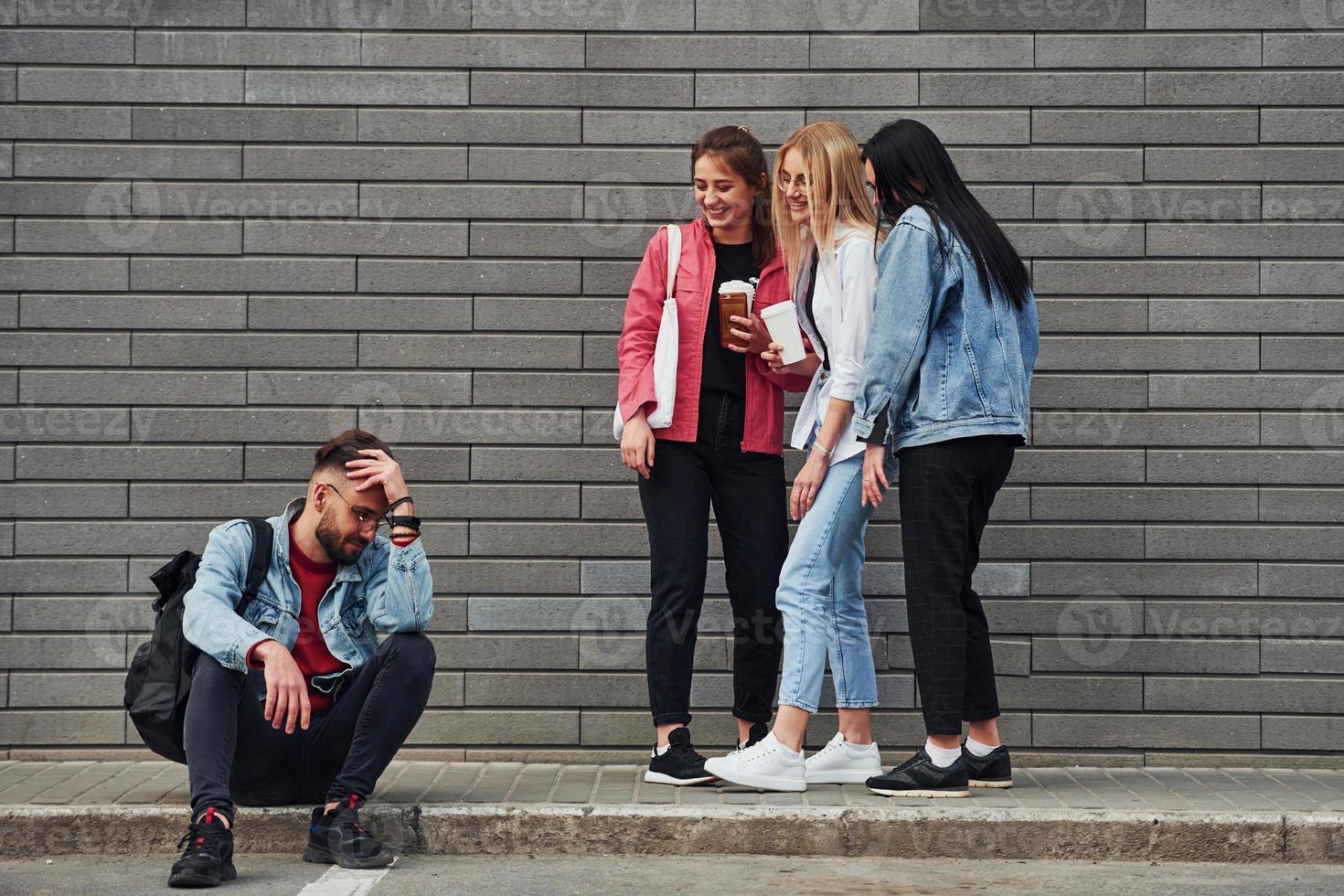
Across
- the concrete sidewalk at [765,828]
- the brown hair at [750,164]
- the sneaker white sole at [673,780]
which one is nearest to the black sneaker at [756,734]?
the sneaker white sole at [673,780]

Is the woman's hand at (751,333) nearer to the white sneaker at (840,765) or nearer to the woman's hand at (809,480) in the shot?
the woman's hand at (809,480)

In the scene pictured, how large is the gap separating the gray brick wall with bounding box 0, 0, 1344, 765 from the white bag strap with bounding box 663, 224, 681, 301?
0.57 m

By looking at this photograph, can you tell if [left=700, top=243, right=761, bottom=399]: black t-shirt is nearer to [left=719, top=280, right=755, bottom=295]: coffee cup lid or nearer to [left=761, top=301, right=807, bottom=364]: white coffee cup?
[left=719, top=280, right=755, bottom=295]: coffee cup lid

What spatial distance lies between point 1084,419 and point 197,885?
3.66m

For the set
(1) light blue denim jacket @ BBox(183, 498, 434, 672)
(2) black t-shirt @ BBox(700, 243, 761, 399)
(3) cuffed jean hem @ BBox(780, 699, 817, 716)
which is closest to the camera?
(1) light blue denim jacket @ BBox(183, 498, 434, 672)

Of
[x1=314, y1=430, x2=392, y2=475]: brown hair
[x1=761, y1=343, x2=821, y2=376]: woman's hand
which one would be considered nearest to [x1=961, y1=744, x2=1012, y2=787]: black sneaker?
[x1=761, y1=343, x2=821, y2=376]: woman's hand

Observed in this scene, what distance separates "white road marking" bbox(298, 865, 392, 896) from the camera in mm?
3918

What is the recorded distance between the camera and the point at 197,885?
13.0ft

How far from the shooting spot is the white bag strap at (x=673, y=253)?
5.15m

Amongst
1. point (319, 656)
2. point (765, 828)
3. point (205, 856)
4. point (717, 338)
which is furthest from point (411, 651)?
point (717, 338)

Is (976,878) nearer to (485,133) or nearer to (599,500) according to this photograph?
(599,500)

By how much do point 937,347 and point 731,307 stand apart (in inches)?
29.4

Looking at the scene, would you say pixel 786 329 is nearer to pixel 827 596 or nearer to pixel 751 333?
pixel 751 333

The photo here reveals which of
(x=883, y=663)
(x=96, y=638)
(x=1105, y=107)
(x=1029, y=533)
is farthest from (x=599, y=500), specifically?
(x=1105, y=107)
